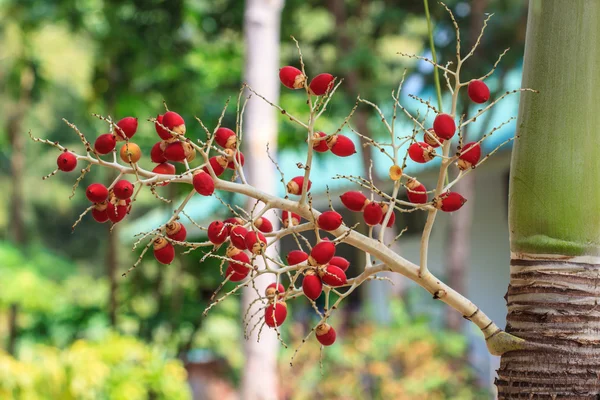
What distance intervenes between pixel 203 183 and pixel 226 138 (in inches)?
4.2

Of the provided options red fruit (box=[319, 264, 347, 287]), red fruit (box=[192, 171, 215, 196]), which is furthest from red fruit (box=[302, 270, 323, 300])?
red fruit (box=[192, 171, 215, 196])

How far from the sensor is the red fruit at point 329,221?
72 cm

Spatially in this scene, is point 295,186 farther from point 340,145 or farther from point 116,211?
point 116,211

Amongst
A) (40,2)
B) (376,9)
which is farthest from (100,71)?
(376,9)

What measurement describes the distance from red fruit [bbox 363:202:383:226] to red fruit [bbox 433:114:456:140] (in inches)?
4.1

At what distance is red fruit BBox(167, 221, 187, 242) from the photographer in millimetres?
784

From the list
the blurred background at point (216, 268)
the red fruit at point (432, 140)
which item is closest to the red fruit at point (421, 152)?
the red fruit at point (432, 140)

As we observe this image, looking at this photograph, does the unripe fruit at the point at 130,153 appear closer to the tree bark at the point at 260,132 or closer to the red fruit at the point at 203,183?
the red fruit at the point at 203,183

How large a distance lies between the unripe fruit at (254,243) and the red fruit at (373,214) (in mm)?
120

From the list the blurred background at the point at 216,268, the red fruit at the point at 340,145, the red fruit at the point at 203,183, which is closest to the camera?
the red fruit at the point at 203,183

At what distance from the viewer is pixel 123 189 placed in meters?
0.73

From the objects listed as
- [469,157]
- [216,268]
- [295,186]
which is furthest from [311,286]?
[216,268]

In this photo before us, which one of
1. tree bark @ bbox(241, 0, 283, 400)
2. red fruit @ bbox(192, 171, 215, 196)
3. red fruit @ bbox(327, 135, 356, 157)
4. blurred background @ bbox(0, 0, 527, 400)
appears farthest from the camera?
blurred background @ bbox(0, 0, 527, 400)

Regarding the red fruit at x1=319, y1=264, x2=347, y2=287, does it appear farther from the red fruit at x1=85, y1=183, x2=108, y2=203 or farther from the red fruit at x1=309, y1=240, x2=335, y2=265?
the red fruit at x1=85, y1=183, x2=108, y2=203
